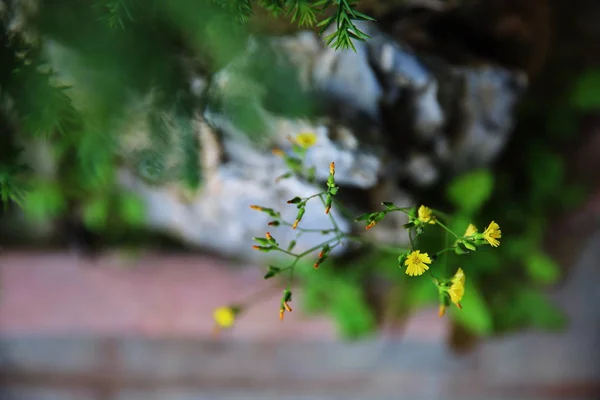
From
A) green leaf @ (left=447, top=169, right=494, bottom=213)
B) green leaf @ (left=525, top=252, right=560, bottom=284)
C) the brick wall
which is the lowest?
the brick wall

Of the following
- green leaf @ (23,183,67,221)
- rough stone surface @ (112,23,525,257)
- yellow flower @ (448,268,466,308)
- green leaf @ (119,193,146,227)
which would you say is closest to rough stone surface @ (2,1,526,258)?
rough stone surface @ (112,23,525,257)

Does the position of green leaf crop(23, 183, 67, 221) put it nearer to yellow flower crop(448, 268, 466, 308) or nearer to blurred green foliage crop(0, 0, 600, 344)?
blurred green foliage crop(0, 0, 600, 344)

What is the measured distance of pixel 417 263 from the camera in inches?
27.8

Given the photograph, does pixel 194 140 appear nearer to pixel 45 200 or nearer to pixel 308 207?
pixel 308 207

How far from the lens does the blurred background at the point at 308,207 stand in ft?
2.98

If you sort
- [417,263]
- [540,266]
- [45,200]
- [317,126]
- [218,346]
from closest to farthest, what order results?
[417,263] → [317,126] → [540,266] → [45,200] → [218,346]

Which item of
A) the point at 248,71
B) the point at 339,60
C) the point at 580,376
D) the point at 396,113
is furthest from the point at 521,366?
the point at 248,71

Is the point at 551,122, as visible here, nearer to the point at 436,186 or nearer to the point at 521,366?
the point at 436,186

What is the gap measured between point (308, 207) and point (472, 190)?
0.39 m

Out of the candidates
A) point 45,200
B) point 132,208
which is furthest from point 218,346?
point 45,200

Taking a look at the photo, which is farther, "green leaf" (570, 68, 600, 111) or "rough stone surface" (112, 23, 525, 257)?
"green leaf" (570, 68, 600, 111)

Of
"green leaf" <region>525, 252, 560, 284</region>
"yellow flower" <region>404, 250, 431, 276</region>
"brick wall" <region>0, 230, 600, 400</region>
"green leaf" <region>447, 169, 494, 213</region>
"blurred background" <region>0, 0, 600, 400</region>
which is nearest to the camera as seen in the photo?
"yellow flower" <region>404, 250, 431, 276</region>

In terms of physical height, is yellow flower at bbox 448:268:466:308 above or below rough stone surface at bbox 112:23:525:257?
below

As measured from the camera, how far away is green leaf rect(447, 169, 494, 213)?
1.23 meters
